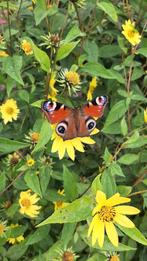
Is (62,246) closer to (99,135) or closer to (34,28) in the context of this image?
(99,135)


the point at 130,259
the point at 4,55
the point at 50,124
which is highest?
the point at 4,55

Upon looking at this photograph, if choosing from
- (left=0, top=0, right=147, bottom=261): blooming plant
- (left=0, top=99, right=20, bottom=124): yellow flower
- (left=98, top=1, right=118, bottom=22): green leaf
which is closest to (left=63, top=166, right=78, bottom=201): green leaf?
(left=0, top=0, right=147, bottom=261): blooming plant

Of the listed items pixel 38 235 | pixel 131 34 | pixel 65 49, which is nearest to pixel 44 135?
pixel 65 49

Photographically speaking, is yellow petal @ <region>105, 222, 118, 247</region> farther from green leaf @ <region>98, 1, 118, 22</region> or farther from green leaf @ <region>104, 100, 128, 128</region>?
green leaf @ <region>98, 1, 118, 22</region>

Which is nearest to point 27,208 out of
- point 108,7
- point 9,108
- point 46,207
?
point 46,207

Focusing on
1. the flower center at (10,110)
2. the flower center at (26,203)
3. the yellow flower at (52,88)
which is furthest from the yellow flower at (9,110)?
the flower center at (26,203)

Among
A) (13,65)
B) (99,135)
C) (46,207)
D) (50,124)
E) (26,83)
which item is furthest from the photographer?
(99,135)

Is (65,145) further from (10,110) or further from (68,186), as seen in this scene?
(10,110)

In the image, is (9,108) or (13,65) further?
(9,108)
